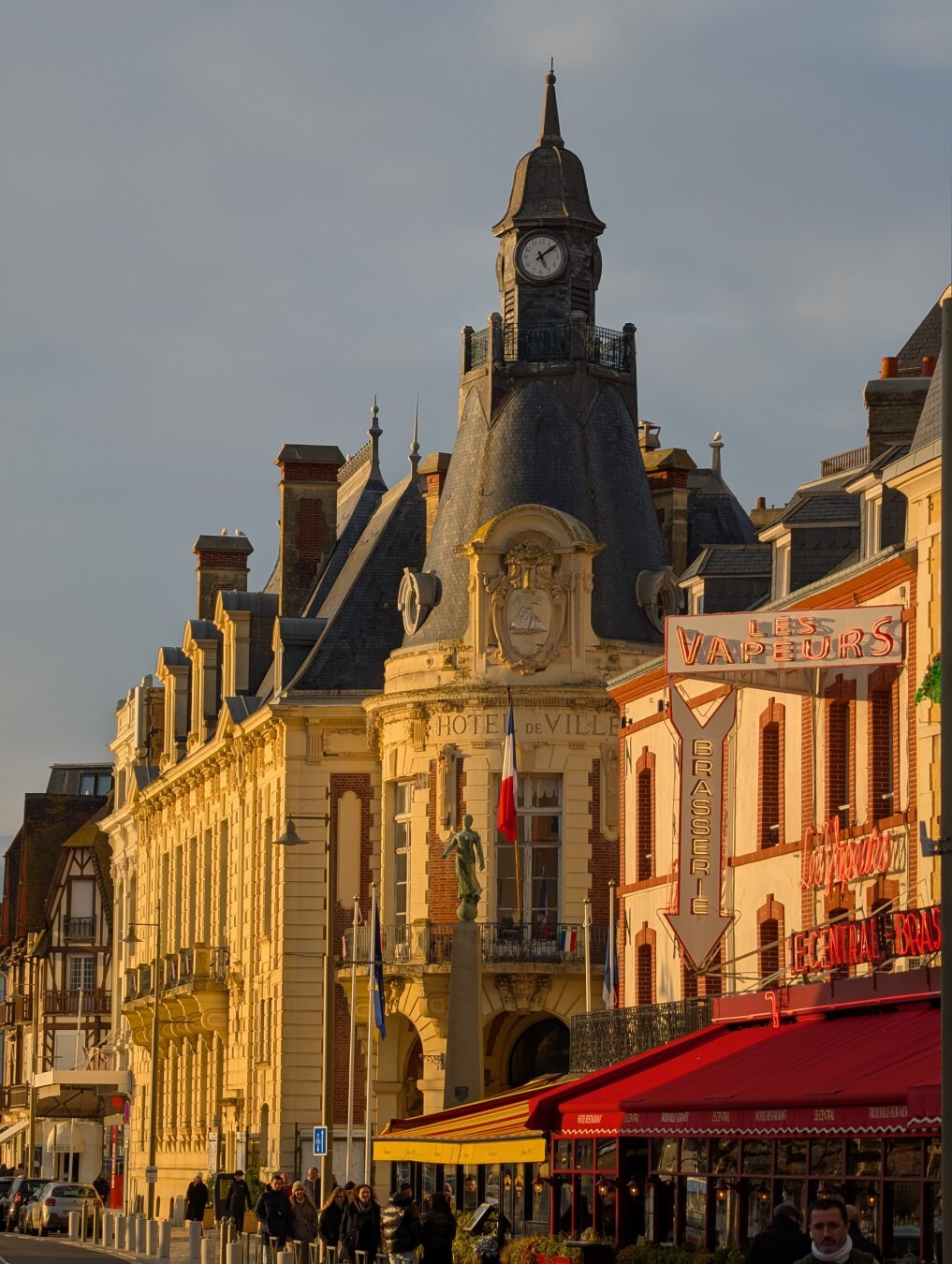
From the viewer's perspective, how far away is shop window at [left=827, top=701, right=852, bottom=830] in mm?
35688

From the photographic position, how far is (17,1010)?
11356 cm

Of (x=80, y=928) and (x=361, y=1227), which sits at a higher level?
(x=80, y=928)

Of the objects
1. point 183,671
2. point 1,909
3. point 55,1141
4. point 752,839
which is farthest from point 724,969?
point 1,909

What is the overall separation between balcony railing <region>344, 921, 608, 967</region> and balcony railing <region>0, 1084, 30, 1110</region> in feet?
169

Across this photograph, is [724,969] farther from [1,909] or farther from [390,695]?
[1,909]

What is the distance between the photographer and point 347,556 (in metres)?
66.8

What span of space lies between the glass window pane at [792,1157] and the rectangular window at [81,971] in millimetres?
75206

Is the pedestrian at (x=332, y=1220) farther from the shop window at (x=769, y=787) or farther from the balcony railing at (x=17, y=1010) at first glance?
the balcony railing at (x=17, y=1010)

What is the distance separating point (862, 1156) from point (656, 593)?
28.8 metres

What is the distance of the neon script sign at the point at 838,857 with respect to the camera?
33469 mm

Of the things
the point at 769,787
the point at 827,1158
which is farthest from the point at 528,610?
the point at 827,1158

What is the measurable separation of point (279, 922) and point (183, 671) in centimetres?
1842

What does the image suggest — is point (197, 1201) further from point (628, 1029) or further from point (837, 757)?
point (837, 757)

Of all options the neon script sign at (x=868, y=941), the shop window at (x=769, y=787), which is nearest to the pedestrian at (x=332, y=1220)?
the shop window at (x=769, y=787)
